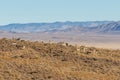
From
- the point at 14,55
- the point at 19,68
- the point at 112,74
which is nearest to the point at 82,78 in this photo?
the point at 112,74

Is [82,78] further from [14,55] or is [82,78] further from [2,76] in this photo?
[14,55]

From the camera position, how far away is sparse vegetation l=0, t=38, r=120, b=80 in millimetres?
21691

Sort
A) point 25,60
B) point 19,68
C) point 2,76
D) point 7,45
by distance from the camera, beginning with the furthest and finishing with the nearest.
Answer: point 7,45, point 25,60, point 19,68, point 2,76

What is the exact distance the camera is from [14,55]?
1012 inches

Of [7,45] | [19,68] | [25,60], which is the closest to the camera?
[19,68]

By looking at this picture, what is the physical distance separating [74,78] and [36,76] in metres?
2.10

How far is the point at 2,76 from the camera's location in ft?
68.7

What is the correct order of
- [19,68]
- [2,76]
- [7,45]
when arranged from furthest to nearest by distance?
[7,45]
[19,68]
[2,76]

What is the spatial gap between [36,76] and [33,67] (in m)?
1.53

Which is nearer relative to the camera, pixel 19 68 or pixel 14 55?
pixel 19 68

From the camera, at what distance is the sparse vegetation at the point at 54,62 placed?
21691 mm

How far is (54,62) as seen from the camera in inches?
971

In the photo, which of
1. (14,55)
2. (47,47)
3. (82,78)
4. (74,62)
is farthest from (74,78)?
(47,47)

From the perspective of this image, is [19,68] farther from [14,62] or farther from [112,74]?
[112,74]
